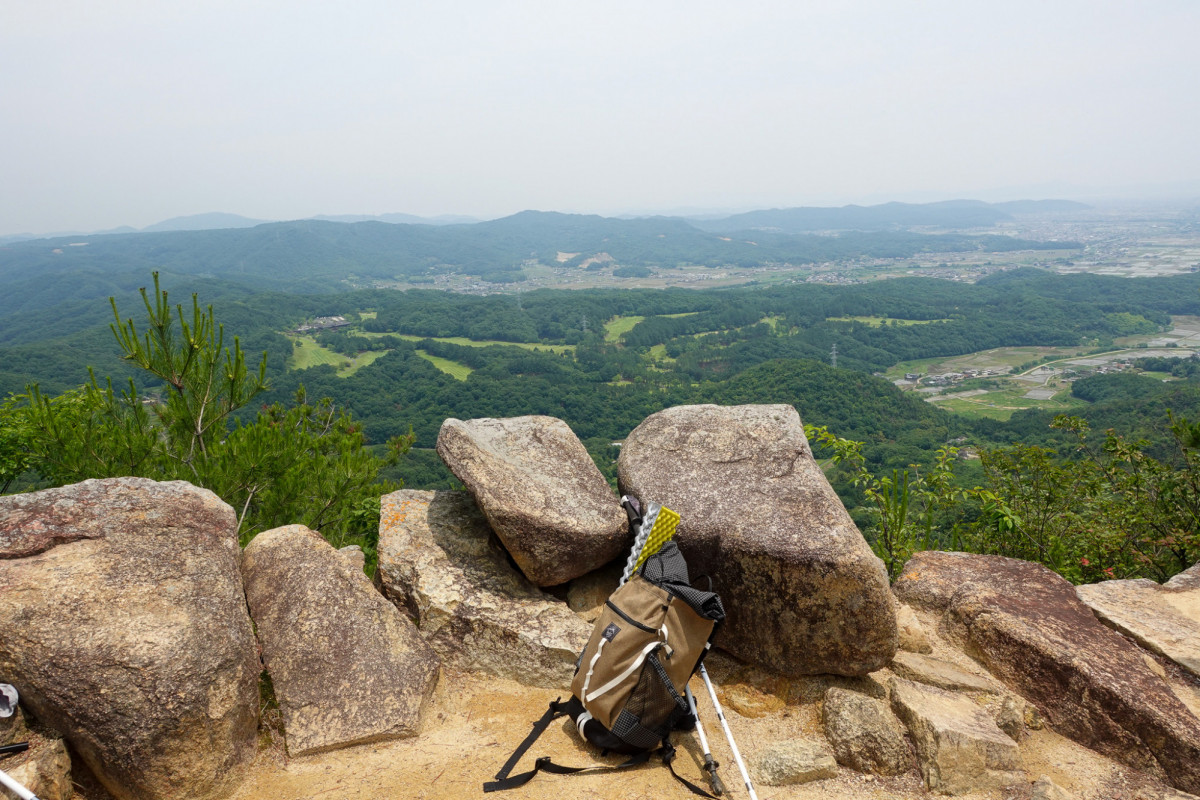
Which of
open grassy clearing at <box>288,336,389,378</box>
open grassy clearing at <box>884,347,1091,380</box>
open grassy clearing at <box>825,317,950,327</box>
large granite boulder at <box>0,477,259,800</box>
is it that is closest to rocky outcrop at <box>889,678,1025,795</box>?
large granite boulder at <box>0,477,259,800</box>

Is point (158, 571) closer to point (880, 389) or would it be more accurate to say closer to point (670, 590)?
point (670, 590)

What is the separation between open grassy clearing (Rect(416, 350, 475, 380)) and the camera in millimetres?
84812

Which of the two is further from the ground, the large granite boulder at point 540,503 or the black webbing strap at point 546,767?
the large granite boulder at point 540,503

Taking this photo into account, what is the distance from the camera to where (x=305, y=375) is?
7706 centimetres

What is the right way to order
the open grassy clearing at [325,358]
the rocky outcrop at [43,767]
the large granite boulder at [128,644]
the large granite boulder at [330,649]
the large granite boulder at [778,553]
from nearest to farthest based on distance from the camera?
the rocky outcrop at [43,767] → the large granite boulder at [128,644] → the large granite boulder at [330,649] → the large granite boulder at [778,553] → the open grassy clearing at [325,358]

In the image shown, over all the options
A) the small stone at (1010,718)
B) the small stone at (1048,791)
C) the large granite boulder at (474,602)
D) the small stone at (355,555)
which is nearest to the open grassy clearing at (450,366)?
the small stone at (355,555)

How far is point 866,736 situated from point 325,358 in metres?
97.6

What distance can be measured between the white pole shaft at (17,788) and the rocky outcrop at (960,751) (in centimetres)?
520

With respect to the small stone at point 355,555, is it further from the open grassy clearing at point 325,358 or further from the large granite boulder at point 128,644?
the open grassy clearing at point 325,358

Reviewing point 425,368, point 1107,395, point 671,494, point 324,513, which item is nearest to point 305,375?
point 425,368

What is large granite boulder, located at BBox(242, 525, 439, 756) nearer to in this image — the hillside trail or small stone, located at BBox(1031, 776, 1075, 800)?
the hillside trail

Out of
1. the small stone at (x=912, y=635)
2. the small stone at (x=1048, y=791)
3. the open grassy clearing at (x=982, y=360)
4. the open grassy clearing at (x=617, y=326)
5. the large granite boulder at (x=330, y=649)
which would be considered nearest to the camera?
the small stone at (x=1048, y=791)

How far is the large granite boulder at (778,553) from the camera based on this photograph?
15.5ft

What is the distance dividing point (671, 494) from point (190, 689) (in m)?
3.91
